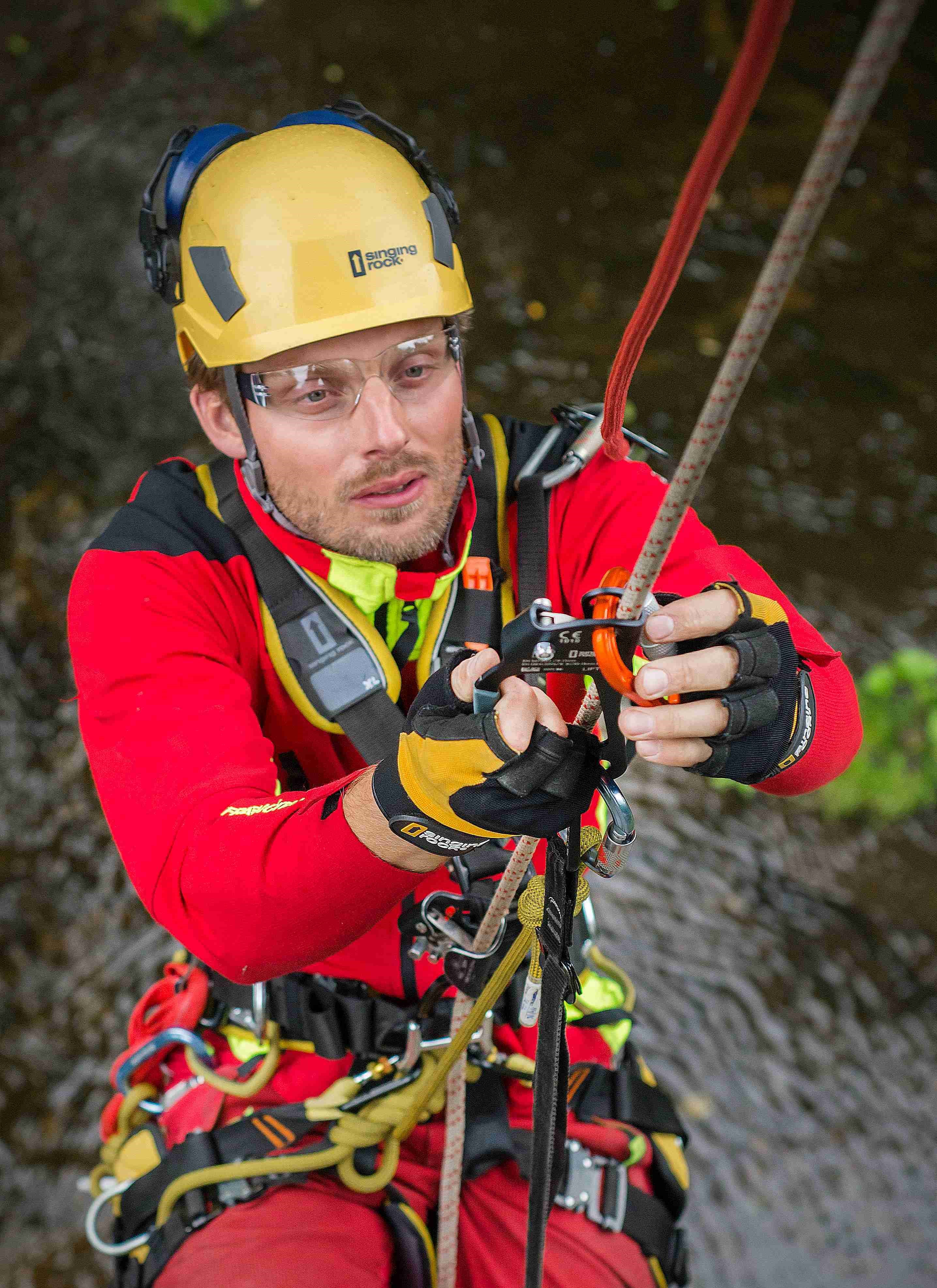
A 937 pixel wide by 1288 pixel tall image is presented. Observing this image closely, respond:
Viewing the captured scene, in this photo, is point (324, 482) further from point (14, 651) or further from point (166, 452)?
point (166, 452)

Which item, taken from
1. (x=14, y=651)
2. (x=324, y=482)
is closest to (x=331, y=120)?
(x=324, y=482)

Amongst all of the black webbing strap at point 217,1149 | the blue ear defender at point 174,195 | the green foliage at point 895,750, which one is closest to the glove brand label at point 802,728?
the black webbing strap at point 217,1149

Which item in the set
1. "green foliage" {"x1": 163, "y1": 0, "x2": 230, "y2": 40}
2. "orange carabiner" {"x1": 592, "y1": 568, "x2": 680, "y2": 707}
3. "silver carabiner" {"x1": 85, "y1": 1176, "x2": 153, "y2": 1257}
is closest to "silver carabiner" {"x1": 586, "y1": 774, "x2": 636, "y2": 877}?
"orange carabiner" {"x1": 592, "y1": 568, "x2": 680, "y2": 707}

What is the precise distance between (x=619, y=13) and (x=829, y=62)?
1.27 meters

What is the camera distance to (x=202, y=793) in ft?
4.91

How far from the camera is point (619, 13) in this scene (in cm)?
573

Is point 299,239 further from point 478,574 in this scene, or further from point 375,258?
point 478,574

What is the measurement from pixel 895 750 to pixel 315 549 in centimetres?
267

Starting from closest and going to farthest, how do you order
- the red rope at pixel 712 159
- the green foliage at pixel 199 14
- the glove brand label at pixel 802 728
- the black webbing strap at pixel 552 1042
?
the red rope at pixel 712 159 → the black webbing strap at pixel 552 1042 → the glove brand label at pixel 802 728 → the green foliage at pixel 199 14

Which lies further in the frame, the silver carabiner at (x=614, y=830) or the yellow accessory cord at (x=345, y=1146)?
the yellow accessory cord at (x=345, y=1146)

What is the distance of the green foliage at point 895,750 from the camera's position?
3607 millimetres

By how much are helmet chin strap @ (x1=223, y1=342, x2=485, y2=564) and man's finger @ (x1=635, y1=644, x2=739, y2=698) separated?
850 mm

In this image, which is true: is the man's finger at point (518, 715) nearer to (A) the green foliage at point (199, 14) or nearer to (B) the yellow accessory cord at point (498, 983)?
(B) the yellow accessory cord at point (498, 983)

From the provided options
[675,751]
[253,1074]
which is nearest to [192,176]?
[675,751]
